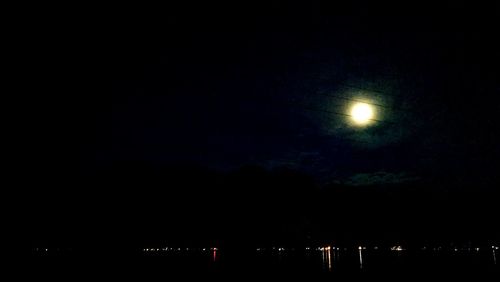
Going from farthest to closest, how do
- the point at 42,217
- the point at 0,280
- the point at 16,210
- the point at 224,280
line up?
the point at 42,217 < the point at 16,210 < the point at 224,280 < the point at 0,280

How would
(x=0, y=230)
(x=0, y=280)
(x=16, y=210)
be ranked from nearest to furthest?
(x=0, y=280) → (x=0, y=230) → (x=16, y=210)

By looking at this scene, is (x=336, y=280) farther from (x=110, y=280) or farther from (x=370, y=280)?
(x=110, y=280)

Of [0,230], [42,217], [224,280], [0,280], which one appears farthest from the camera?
[42,217]

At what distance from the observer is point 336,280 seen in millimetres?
27797

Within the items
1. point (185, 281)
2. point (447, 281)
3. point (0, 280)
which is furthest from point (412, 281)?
point (0, 280)

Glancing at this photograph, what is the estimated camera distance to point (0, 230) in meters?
95.6

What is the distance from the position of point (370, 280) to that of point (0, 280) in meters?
29.9

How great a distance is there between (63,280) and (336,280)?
23053 millimetres

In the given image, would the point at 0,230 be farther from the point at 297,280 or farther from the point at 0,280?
the point at 297,280

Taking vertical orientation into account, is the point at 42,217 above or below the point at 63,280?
above

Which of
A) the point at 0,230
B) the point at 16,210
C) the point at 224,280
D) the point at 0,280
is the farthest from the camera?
the point at 16,210

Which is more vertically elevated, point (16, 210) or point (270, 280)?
point (16, 210)

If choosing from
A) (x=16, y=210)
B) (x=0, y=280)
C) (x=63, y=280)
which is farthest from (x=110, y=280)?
(x=16, y=210)

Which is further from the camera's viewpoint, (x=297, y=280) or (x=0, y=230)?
(x=0, y=230)
